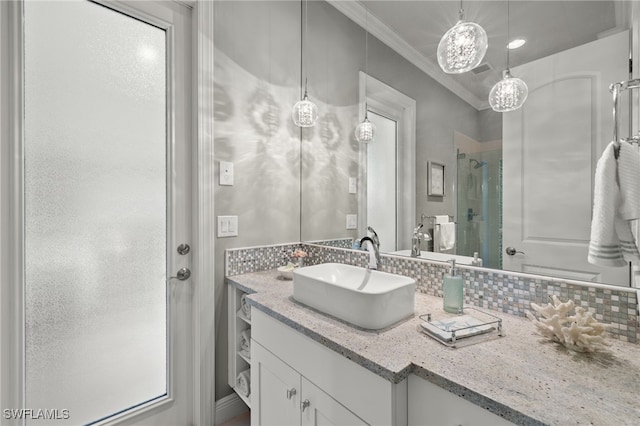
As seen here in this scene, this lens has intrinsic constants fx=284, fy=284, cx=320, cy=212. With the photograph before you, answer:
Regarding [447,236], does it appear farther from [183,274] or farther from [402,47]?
[183,274]

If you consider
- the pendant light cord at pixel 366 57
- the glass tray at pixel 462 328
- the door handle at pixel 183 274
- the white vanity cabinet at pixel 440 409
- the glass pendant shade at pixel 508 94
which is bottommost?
the white vanity cabinet at pixel 440 409

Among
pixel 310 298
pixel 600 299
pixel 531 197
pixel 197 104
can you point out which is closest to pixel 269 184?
pixel 197 104

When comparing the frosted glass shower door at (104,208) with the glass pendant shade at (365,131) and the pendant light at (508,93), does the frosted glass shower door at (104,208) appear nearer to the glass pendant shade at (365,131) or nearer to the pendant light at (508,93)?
the glass pendant shade at (365,131)

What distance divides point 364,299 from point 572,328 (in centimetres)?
56

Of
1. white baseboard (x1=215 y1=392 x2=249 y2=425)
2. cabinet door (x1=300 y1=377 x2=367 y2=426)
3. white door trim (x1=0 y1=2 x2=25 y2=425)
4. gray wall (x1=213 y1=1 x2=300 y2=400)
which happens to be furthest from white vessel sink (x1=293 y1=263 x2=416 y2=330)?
white door trim (x1=0 y1=2 x2=25 y2=425)

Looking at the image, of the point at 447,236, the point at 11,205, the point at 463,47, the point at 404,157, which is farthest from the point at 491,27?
the point at 11,205

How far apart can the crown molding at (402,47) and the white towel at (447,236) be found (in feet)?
1.69

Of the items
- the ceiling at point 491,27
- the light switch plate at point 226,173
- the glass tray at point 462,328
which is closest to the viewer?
the glass tray at point 462,328

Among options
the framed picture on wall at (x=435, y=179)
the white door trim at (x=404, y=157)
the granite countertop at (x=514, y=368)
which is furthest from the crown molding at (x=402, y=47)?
the granite countertop at (x=514, y=368)

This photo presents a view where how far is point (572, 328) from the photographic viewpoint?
766mm

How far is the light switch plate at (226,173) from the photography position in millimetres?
1602

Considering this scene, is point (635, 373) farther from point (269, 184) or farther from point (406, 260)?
point (269, 184)

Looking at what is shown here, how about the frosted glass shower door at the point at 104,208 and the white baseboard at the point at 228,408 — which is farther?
the white baseboard at the point at 228,408

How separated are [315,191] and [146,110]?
42.1 inches
